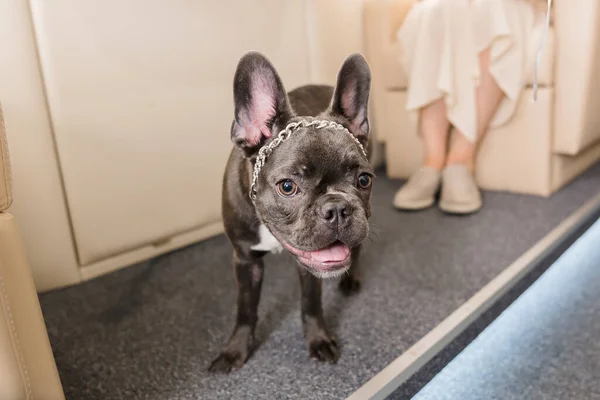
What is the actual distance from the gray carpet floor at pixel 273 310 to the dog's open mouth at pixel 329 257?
27cm

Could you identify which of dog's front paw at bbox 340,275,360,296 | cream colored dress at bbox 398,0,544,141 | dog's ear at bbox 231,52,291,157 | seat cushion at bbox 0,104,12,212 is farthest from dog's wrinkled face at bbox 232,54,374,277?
cream colored dress at bbox 398,0,544,141

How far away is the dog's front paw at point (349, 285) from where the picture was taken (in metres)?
1.41

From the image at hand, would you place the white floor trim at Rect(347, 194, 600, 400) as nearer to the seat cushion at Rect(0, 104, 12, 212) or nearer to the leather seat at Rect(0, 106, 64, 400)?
the leather seat at Rect(0, 106, 64, 400)

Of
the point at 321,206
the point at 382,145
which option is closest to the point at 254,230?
the point at 321,206

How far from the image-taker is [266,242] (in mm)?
1064

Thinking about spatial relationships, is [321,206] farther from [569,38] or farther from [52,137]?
[569,38]

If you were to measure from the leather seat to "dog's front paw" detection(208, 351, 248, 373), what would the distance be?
1.19ft

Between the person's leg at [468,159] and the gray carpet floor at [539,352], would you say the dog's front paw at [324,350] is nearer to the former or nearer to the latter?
the gray carpet floor at [539,352]

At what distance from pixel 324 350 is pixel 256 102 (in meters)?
0.53

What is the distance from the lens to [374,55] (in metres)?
2.31

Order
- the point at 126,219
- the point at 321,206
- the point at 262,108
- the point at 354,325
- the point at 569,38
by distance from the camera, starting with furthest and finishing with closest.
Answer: the point at 569,38, the point at 126,219, the point at 354,325, the point at 262,108, the point at 321,206

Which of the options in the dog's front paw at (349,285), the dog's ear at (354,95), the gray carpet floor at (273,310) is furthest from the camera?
the dog's front paw at (349,285)

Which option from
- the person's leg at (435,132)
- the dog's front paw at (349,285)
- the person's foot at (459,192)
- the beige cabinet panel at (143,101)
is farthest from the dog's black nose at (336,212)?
the person's leg at (435,132)

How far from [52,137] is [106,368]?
2.13 feet
